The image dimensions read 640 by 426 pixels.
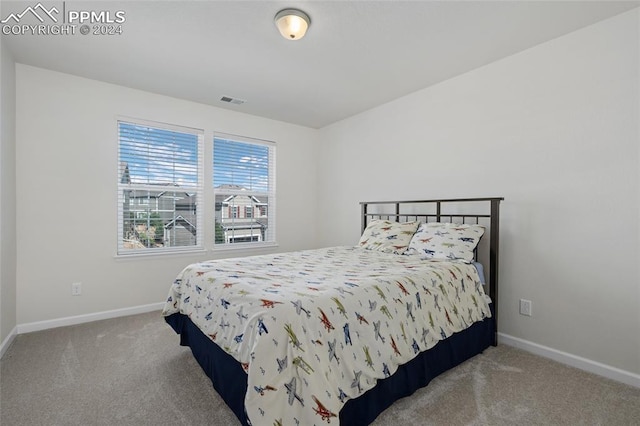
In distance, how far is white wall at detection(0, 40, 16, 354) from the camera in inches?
91.5

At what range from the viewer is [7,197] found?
8.09 feet

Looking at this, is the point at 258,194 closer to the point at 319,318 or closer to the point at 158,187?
the point at 158,187

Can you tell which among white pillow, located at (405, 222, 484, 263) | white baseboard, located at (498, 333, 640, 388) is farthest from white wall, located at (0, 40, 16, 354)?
white baseboard, located at (498, 333, 640, 388)

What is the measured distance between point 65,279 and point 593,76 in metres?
4.89

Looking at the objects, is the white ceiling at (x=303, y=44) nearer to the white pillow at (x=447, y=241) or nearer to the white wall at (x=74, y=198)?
the white wall at (x=74, y=198)

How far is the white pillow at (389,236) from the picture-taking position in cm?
288

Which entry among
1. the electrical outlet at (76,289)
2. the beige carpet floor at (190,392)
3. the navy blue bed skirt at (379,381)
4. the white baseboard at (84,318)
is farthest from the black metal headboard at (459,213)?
the electrical outlet at (76,289)

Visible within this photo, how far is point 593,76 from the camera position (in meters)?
2.16

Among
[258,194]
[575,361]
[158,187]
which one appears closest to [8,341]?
[158,187]

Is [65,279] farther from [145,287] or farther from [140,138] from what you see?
[140,138]

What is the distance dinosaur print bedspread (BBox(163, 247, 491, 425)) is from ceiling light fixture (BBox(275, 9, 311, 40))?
169 cm

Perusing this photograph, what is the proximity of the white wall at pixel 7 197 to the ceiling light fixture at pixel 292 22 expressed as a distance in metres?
2.22

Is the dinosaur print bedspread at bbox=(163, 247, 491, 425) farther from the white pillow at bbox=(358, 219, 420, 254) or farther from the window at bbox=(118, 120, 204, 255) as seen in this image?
the window at bbox=(118, 120, 204, 255)

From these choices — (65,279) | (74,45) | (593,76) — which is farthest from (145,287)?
(593,76)
